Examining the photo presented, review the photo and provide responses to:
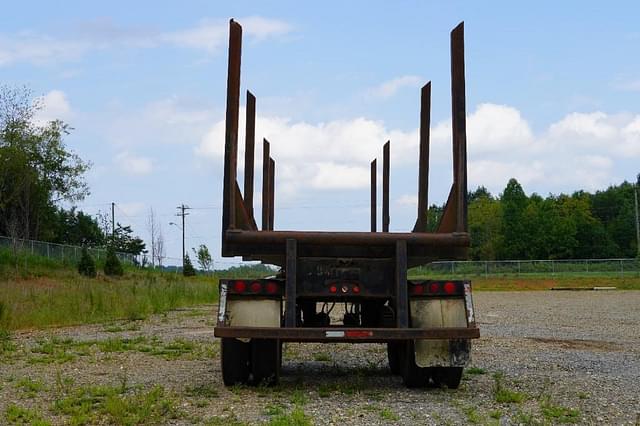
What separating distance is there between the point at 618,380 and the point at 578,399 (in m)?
1.79

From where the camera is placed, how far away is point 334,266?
9062 millimetres

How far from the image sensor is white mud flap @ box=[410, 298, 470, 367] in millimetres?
8734

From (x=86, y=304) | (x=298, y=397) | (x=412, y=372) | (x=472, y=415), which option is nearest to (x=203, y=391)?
(x=298, y=397)

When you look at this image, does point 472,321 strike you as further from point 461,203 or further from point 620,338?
point 620,338

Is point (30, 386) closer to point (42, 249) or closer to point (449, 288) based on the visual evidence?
point (449, 288)

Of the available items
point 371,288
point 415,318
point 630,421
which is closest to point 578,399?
point 630,421

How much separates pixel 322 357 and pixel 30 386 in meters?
4.64

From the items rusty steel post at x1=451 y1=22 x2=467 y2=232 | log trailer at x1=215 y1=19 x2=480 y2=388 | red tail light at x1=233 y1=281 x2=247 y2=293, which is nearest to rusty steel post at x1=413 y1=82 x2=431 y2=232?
log trailer at x1=215 y1=19 x2=480 y2=388

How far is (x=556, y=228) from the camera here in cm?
10888

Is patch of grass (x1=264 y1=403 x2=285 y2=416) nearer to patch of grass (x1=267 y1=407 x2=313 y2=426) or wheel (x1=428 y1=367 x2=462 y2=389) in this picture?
patch of grass (x1=267 y1=407 x2=313 y2=426)

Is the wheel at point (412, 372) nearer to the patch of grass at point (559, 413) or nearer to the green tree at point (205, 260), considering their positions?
the patch of grass at point (559, 413)

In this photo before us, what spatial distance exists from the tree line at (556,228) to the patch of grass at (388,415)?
101 metres

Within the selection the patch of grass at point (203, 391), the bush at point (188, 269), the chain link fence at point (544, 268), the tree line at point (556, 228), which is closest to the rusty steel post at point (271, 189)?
the patch of grass at point (203, 391)

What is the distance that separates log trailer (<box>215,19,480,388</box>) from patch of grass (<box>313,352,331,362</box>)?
299cm
